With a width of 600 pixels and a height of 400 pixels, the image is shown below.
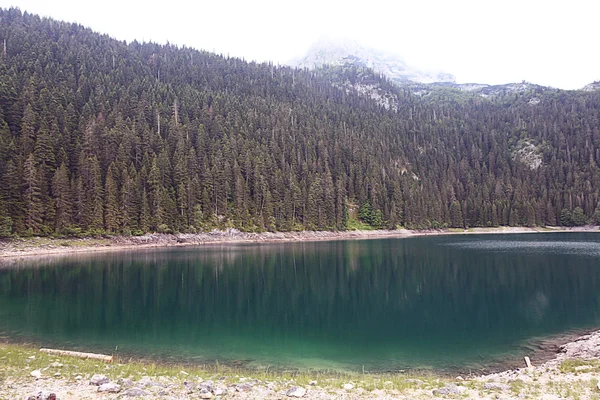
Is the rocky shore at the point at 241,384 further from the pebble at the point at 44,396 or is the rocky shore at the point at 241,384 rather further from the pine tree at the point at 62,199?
the pine tree at the point at 62,199

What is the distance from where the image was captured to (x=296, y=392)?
35.8ft

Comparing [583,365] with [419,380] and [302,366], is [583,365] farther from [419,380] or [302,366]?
[302,366]

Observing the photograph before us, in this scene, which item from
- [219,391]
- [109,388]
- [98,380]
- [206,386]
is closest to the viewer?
[109,388]

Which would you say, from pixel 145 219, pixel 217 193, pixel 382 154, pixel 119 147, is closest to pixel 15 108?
pixel 119 147

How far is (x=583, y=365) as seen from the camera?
1406cm

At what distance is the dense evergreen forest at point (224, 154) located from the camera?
266ft

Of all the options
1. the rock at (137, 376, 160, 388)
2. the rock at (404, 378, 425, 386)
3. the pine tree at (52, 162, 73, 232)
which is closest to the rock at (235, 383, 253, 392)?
the rock at (137, 376, 160, 388)

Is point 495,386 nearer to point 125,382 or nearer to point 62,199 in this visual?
point 125,382

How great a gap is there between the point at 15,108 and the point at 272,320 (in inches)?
3744

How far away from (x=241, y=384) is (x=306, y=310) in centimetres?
1513

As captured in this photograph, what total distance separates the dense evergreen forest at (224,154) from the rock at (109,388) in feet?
212

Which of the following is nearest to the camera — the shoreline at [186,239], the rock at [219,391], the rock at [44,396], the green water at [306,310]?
the rock at [44,396]

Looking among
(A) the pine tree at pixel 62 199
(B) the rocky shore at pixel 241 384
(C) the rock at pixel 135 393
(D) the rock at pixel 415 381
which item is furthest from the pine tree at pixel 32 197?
(D) the rock at pixel 415 381

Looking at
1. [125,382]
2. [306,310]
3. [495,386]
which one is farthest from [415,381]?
[306,310]
